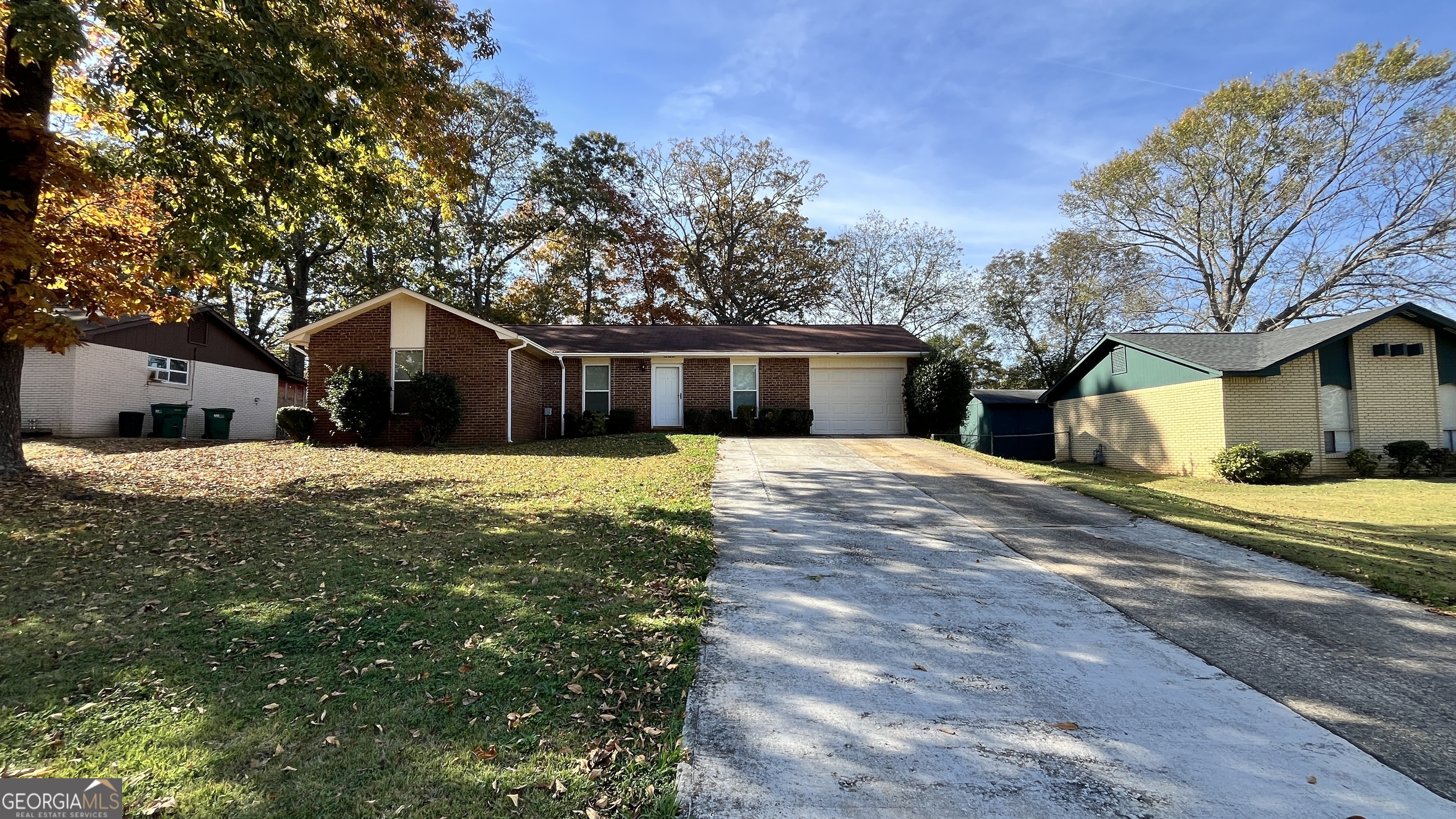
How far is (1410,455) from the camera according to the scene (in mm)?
14781

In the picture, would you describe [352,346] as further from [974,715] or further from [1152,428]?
[1152,428]

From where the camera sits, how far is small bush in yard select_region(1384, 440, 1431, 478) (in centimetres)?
1478

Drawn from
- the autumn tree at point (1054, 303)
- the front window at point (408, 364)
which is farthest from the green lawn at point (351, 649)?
the autumn tree at point (1054, 303)

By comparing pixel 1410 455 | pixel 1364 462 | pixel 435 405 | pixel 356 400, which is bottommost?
pixel 1364 462

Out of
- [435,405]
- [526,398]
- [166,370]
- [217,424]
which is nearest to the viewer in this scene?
[435,405]

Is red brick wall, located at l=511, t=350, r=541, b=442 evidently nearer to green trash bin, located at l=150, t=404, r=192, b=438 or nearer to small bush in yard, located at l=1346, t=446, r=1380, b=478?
green trash bin, located at l=150, t=404, r=192, b=438

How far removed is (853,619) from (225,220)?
8714 millimetres

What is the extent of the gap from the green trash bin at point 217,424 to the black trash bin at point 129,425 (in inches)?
65.1

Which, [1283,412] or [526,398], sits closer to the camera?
[1283,412]

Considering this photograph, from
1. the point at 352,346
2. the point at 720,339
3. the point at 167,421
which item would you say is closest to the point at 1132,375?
the point at 720,339

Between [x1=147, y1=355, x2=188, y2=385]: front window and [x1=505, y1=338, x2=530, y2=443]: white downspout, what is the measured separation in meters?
11.4

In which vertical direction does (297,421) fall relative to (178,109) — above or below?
below

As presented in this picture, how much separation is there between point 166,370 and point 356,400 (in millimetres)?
9297

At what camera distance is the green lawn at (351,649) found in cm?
250
